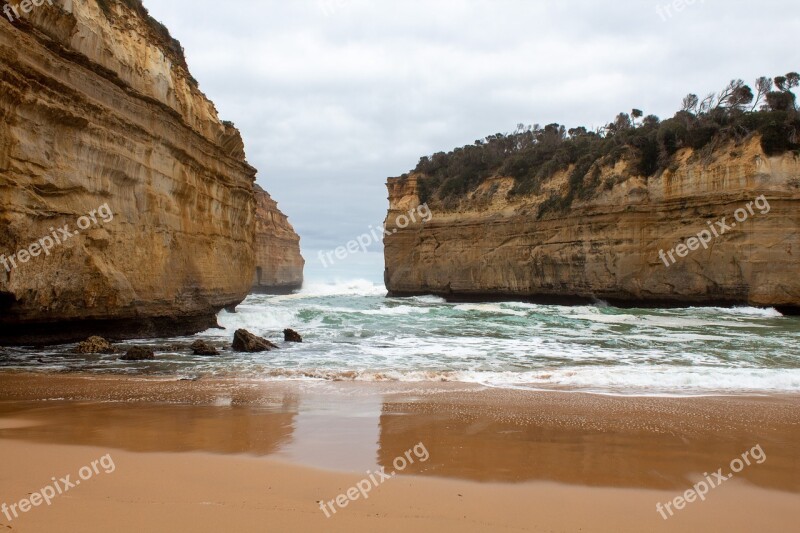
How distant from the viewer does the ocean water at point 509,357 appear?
7805mm

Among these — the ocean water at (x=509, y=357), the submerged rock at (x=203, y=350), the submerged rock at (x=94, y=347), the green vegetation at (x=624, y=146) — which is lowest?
the ocean water at (x=509, y=357)

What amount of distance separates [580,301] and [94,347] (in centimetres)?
2513

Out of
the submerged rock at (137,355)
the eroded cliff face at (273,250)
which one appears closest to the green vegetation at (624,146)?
the eroded cliff face at (273,250)

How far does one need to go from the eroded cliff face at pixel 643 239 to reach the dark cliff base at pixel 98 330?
21.3 metres

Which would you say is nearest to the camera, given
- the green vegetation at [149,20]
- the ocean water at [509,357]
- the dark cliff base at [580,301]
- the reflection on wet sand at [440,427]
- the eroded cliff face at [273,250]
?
the reflection on wet sand at [440,427]

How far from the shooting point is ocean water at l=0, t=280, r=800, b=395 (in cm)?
780

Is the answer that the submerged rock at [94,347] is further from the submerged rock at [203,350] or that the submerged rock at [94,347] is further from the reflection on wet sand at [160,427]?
the reflection on wet sand at [160,427]

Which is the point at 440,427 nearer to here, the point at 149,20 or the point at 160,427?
the point at 160,427

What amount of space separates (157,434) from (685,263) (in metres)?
25.3

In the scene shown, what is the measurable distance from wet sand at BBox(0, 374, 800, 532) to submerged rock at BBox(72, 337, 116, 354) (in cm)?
361

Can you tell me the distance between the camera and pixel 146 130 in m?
12.1

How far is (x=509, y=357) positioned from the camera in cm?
1016

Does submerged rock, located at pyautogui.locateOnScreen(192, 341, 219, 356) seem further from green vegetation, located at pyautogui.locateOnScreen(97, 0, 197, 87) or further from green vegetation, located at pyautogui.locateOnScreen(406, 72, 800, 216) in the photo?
green vegetation, located at pyautogui.locateOnScreen(406, 72, 800, 216)

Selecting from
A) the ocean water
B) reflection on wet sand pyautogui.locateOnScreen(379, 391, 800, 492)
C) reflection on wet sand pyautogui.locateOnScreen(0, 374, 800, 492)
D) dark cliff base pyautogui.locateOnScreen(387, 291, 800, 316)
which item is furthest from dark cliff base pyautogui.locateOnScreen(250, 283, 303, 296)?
reflection on wet sand pyautogui.locateOnScreen(379, 391, 800, 492)
